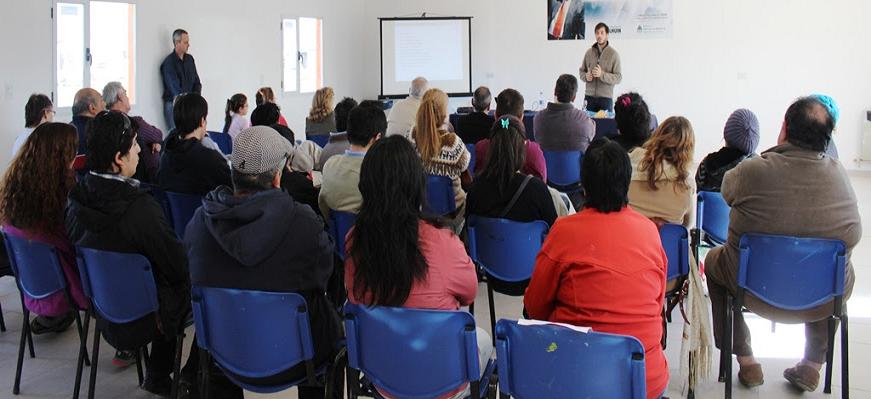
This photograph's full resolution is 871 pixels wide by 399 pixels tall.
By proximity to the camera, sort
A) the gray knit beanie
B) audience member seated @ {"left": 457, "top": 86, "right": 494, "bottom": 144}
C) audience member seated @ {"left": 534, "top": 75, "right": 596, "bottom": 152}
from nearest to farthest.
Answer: the gray knit beanie → audience member seated @ {"left": 534, "top": 75, "right": 596, "bottom": 152} → audience member seated @ {"left": 457, "top": 86, "right": 494, "bottom": 144}

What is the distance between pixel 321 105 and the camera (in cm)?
694

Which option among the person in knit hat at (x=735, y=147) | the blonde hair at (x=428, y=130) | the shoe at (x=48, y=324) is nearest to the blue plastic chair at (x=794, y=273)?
the person in knit hat at (x=735, y=147)

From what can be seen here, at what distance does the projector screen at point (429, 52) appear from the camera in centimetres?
1218

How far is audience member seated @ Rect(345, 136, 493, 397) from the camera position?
239 centimetres

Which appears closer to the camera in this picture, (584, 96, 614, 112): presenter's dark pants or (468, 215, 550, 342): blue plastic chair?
(468, 215, 550, 342): blue plastic chair

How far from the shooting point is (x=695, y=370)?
3.28 meters

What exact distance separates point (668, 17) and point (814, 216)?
8817 millimetres

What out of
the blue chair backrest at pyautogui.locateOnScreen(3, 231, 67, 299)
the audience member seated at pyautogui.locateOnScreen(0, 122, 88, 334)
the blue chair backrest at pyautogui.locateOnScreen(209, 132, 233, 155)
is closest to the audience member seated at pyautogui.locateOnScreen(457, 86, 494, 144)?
the blue chair backrest at pyautogui.locateOnScreen(209, 132, 233, 155)

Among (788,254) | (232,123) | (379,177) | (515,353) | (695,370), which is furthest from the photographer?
(232,123)

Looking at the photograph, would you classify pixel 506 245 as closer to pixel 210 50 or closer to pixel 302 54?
pixel 210 50

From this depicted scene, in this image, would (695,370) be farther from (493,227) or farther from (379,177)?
(379,177)

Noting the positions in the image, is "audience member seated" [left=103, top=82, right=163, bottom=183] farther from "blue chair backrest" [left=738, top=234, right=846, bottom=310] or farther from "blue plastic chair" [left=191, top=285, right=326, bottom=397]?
"blue chair backrest" [left=738, top=234, right=846, bottom=310]

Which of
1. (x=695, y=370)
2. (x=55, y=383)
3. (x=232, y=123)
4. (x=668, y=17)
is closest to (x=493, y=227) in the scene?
(x=695, y=370)

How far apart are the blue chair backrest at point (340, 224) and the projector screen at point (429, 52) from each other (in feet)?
27.9
